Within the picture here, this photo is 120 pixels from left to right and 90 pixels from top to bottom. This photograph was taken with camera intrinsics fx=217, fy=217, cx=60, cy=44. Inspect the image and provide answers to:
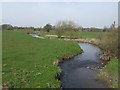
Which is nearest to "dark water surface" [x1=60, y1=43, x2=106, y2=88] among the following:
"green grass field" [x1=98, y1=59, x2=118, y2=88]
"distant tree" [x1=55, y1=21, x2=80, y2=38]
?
"green grass field" [x1=98, y1=59, x2=118, y2=88]

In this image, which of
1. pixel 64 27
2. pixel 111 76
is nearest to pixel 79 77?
pixel 111 76

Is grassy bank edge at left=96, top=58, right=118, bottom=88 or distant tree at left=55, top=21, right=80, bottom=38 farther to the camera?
distant tree at left=55, top=21, right=80, bottom=38

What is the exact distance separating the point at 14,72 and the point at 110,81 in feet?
39.9

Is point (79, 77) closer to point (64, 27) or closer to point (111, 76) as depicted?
point (111, 76)

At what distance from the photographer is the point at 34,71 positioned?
28.7 meters

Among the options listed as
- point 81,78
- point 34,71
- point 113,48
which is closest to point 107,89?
point 81,78

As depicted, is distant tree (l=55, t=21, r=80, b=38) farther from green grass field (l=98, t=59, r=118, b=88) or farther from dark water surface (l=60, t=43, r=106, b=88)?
green grass field (l=98, t=59, r=118, b=88)

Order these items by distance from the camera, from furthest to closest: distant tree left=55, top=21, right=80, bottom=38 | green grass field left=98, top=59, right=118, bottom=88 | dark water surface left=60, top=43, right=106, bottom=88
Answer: distant tree left=55, top=21, right=80, bottom=38 < dark water surface left=60, top=43, right=106, bottom=88 < green grass field left=98, top=59, right=118, bottom=88

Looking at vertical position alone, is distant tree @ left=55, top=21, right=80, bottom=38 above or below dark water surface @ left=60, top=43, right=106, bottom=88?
above

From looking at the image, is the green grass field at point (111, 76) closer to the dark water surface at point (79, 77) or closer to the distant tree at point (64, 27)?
the dark water surface at point (79, 77)

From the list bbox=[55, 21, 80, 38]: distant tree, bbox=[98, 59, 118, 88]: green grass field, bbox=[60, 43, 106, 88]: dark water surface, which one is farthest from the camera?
bbox=[55, 21, 80, 38]: distant tree

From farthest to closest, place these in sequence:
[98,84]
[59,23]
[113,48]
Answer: [59,23]
[113,48]
[98,84]

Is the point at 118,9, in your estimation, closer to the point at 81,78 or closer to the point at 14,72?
the point at 81,78

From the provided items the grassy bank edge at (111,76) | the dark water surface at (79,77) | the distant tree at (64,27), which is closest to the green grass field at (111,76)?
the grassy bank edge at (111,76)
